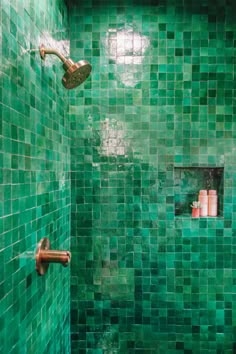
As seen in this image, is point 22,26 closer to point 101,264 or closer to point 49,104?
point 49,104

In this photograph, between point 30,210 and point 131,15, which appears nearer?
point 30,210

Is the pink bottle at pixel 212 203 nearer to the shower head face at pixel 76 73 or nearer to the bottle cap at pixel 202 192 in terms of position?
the bottle cap at pixel 202 192

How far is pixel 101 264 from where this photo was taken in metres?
2.18

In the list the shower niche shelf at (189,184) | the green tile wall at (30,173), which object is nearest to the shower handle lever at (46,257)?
the green tile wall at (30,173)

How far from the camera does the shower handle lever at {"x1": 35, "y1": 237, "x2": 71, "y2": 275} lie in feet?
4.64

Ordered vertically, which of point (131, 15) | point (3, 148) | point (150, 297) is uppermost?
point (131, 15)

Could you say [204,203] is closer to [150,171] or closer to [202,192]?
[202,192]

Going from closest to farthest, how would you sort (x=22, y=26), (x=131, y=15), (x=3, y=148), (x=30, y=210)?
(x=3, y=148) < (x=22, y=26) < (x=30, y=210) < (x=131, y=15)

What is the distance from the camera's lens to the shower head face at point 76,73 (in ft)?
4.90

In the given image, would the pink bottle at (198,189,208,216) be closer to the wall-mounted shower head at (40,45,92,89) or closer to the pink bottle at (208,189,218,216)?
the pink bottle at (208,189,218,216)

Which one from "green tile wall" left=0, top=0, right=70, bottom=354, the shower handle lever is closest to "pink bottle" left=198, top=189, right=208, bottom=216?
"green tile wall" left=0, top=0, right=70, bottom=354

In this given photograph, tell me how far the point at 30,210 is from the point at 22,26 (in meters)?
0.70

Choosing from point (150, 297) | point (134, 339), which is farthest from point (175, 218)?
point (134, 339)

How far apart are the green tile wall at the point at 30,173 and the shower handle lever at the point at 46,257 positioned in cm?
3
